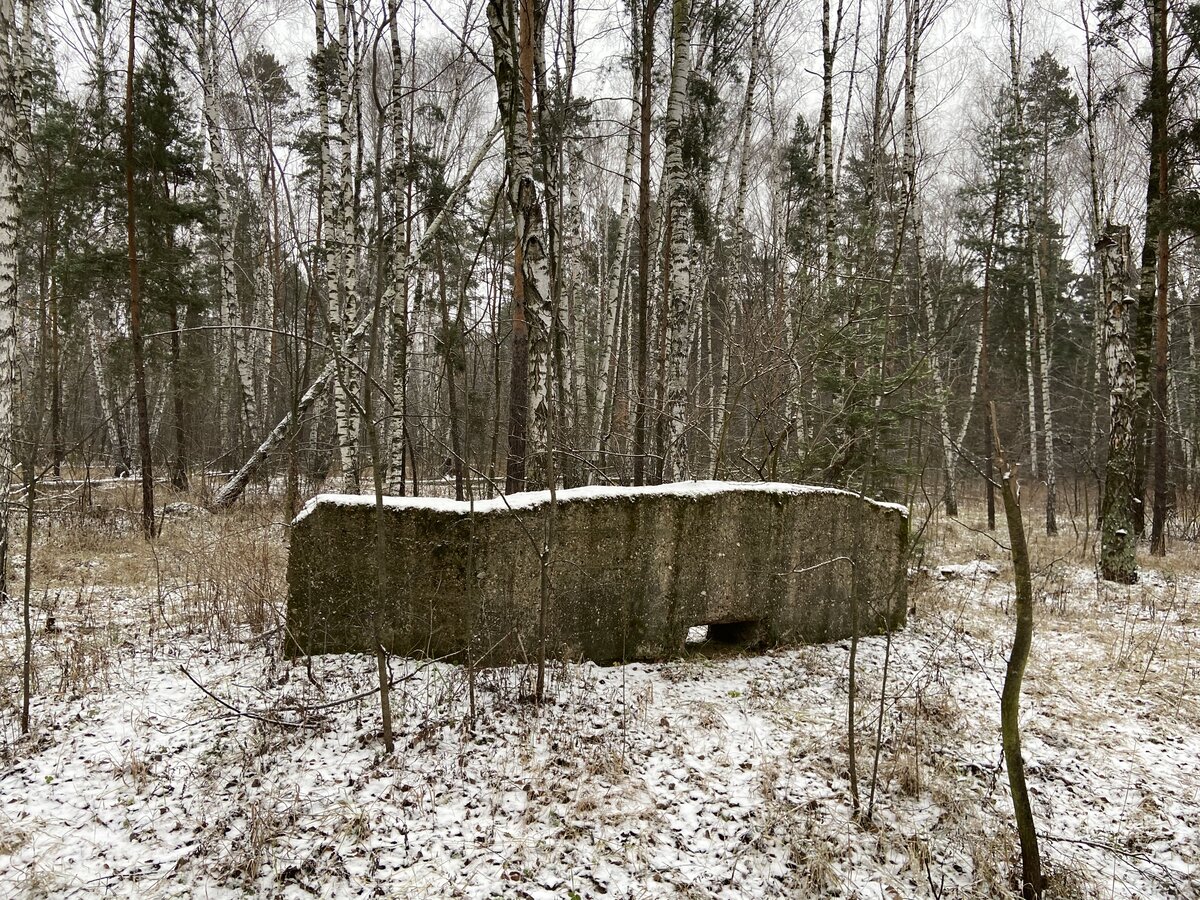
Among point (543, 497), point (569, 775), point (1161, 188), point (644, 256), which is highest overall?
point (1161, 188)

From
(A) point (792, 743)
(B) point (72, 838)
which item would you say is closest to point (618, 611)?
(A) point (792, 743)

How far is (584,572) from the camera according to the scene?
395cm

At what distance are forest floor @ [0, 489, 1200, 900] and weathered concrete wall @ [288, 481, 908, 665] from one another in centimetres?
23

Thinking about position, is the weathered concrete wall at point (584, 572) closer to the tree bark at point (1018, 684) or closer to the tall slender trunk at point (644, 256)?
the tree bark at point (1018, 684)

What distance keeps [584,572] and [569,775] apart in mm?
1301

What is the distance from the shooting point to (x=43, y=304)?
3213 millimetres

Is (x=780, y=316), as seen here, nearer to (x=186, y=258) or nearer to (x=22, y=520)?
(x=22, y=520)

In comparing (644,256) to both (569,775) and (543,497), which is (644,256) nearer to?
(543,497)

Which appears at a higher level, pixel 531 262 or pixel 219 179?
pixel 219 179

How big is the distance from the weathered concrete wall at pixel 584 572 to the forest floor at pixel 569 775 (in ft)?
0.74

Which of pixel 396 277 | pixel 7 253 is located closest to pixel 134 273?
pixel 7 253

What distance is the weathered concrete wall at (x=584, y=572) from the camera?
3.66 m

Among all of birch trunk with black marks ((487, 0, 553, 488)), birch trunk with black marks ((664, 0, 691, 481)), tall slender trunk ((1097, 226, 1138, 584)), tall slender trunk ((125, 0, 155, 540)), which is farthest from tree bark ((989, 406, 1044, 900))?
tall slender trunk ((125, 0, 155, 540))

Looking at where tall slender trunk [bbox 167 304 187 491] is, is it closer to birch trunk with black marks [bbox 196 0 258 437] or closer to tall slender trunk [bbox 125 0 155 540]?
birch trunk with black marks [bbox 196 0 258 437]
